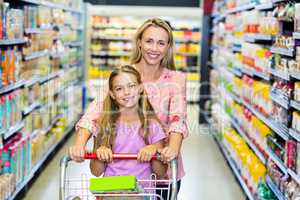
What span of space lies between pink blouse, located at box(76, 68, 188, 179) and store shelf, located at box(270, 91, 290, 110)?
1406mm

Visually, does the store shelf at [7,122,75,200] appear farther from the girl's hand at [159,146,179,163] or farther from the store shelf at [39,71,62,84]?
the girl's hand at [159,146,179,163]

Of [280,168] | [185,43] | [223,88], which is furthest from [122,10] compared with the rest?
[280,168]

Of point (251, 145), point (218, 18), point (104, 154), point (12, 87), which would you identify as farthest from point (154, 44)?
point (218, 18)

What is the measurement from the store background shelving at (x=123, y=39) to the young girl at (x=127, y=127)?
8.91 meters

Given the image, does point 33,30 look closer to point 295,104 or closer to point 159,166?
point 295,104

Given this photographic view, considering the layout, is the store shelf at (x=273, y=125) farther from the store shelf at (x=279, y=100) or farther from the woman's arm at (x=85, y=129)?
the woman's arm at (x=85, y=129)

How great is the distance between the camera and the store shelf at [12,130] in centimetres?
454

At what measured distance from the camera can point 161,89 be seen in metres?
2.92

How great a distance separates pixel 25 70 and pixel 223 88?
3236mm

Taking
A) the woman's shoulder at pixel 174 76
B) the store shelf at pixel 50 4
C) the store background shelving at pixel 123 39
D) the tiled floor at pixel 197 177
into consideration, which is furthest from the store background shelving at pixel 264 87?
the store background shelving at pixel 123 39

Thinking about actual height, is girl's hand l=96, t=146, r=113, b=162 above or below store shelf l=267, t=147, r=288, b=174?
above

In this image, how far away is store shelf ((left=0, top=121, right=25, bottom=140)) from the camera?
14.9 feet

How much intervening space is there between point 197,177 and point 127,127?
3508mm

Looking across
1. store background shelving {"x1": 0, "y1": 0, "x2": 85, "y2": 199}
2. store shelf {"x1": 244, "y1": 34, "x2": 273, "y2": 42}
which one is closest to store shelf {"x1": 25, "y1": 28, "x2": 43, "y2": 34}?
store background shelving {"x1": 0, "y1": 0, "x2": 85, "y2": 199}
